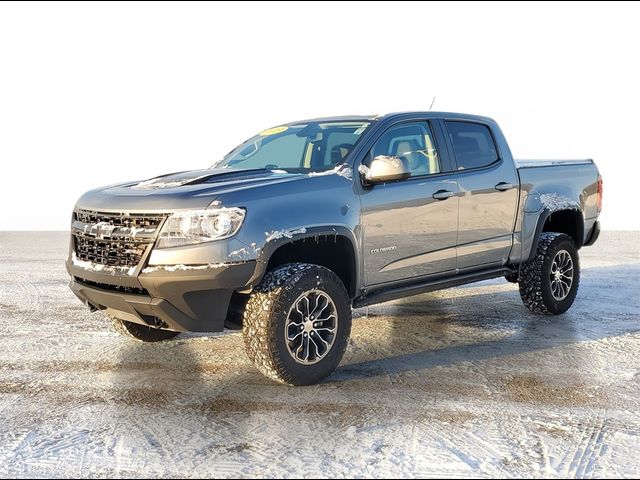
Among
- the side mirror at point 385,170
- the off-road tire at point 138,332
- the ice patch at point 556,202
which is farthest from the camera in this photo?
the ice patch at point 556,202

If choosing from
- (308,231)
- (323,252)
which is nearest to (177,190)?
(308,231)

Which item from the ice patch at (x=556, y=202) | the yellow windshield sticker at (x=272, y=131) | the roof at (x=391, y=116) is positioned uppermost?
the roof at (x=391, y=116)

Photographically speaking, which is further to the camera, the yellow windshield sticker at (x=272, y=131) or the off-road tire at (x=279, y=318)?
the yellow windshield sticker at (x=272, y=131)

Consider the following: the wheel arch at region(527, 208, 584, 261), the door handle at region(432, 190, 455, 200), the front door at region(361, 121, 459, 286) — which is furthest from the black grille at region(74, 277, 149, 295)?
the wheel arch at region(527, 208, 584, 261)

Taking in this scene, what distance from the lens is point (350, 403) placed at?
14.6ft

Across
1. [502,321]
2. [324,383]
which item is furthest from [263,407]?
[502,321]

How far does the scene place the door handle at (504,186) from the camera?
21.1 feet

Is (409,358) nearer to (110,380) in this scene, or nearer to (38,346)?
(110,380)

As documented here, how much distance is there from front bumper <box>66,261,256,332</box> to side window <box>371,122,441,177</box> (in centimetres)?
168

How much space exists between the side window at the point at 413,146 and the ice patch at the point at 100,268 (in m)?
2.07

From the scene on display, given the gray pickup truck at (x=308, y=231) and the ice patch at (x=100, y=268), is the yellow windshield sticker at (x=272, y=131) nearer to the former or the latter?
the gray pickup truck at (x=308, y=231)

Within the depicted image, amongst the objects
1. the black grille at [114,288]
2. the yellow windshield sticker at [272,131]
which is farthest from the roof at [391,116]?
the black grille at [114,288]

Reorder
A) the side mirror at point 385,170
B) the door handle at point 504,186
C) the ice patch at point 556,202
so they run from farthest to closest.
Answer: the ice patch at point 556,202 → the door handle at point 504,186 → the side mirror at point 385,170

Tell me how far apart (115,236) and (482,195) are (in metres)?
3.22
